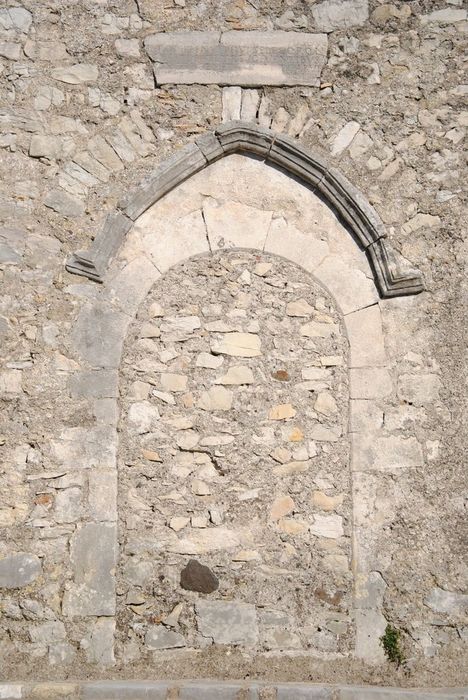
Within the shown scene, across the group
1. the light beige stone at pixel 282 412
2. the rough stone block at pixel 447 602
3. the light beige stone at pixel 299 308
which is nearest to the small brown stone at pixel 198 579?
the light beige stone at pixel 282 412

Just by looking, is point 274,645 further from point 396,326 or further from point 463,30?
point 463,30

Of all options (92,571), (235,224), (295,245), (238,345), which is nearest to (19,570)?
(92,571)

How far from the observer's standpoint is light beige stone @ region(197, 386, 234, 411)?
6074mm

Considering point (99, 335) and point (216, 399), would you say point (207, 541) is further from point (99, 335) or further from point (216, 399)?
point (99, 335)

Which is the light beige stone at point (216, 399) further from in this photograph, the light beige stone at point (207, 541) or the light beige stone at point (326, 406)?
the light beige stone at point (207, 541)

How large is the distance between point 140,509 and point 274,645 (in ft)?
3.87

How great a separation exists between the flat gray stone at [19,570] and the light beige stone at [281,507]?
1486 millimetres

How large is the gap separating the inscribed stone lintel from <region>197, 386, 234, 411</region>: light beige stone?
207cm

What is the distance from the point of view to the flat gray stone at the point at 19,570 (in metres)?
5.76

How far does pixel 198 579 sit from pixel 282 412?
1.18 metres

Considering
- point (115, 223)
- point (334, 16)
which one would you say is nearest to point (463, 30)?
point (334, 16)

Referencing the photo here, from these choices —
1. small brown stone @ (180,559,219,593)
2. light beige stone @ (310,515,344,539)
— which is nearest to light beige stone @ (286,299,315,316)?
light beige stone @ (310,515,344,539)

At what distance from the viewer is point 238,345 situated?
614 centimetres

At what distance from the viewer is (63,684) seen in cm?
552
